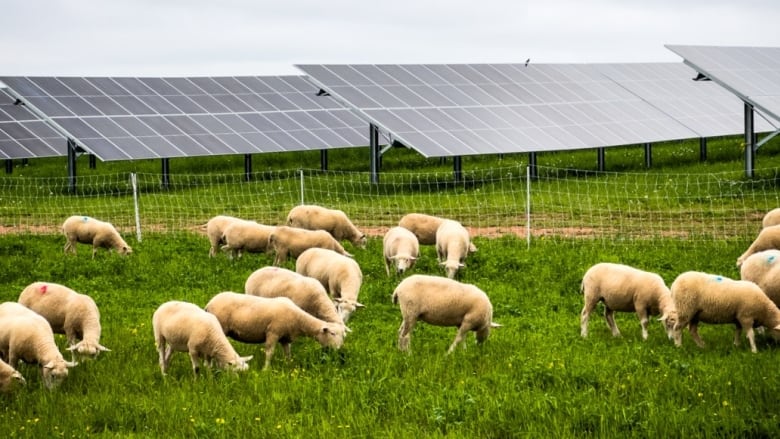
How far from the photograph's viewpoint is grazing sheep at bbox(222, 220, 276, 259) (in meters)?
16.5

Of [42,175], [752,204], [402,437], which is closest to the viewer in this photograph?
[402,437]

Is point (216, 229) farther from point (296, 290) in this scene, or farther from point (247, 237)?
point (296, 290)

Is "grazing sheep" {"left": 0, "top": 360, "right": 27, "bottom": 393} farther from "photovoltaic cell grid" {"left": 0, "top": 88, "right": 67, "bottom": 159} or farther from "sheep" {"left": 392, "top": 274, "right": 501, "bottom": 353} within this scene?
"photovoltaic cell grid" {"left": 0, "top": 88, "right": 67, "bottom": 159}

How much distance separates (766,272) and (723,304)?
4.20 feet

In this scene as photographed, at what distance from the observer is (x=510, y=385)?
32.4 ft

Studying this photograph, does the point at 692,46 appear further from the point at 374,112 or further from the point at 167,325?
the point at 167,325

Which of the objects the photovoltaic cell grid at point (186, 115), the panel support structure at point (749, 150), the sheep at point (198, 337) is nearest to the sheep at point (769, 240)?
the sheep at point (198, 337)

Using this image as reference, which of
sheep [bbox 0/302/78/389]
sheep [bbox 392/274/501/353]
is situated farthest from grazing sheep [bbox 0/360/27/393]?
sheep [bbox 392/274/501/353]

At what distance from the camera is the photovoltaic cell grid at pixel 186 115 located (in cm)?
2756

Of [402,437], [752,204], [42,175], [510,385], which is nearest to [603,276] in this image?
[510,385]

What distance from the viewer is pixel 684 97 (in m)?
36.8

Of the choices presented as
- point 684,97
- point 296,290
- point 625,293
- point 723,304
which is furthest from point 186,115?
point 723,304

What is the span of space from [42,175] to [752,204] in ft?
66.0

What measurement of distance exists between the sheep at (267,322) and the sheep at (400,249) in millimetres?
3992
